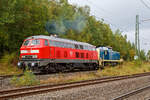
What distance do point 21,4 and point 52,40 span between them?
21.8 feet

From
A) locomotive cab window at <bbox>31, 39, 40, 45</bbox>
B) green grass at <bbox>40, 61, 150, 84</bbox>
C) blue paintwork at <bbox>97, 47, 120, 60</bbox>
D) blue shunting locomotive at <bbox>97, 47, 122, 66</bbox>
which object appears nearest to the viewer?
green grass at <bbox>40, 61, 150, 84</bbox>

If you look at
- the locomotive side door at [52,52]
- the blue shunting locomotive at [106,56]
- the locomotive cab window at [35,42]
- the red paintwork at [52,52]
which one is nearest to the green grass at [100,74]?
the locomotive side door at [52,52]

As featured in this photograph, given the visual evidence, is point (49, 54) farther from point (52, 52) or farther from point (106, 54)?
point (106, 54)

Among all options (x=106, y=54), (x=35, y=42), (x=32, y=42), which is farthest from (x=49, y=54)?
(x=106, y=54)

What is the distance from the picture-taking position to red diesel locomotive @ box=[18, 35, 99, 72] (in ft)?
47.4

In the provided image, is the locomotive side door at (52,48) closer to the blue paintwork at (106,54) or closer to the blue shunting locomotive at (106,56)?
the blue shunting locomotive at (106,56)

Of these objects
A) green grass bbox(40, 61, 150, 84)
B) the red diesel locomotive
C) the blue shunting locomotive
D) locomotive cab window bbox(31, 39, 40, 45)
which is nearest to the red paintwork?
the red diesel locomotive

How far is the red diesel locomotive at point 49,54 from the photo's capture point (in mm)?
14452

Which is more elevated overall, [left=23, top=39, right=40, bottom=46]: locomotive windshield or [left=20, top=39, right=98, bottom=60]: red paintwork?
[left=23, top=39, right=40, bottom=46]: locomotive windshield

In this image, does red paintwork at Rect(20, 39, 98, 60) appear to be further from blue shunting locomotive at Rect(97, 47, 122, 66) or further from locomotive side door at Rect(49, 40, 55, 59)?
blue shunting locomotive at Rect(97, 47, 122, 66)

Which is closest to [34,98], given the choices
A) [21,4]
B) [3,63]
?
[3,63]

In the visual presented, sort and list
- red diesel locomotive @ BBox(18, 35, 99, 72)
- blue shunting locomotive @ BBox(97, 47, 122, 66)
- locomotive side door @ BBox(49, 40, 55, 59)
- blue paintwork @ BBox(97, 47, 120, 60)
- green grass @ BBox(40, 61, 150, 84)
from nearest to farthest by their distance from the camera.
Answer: green grass @ BBox(40, 61, 150, 84)
red diesel locomotive @ BBox(18, 35, 99, 72)
locomotive side door @ BBox(49, 40, 55, 59)
blue shunting locomotive @ BBox(97, 47, 122, 66)
blue paintwork @ BBox(97, 47, 120, 60)

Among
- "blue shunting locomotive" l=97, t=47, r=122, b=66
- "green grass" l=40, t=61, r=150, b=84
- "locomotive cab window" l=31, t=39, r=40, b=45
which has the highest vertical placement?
"locomotive cab window" l=31, t=39, r=40, b=45

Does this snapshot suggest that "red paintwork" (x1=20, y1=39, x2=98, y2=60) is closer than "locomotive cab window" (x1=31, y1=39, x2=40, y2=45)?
Yes
